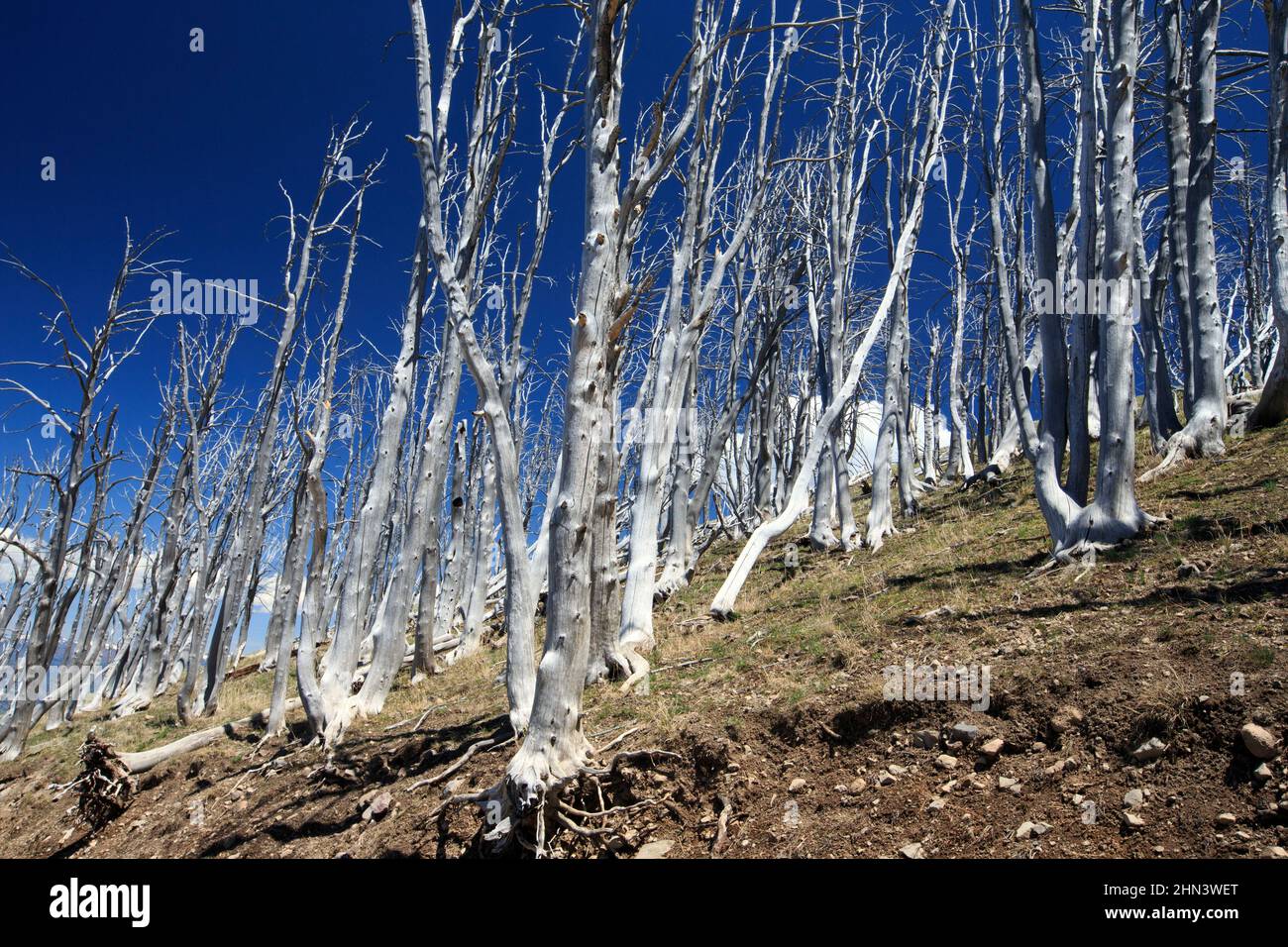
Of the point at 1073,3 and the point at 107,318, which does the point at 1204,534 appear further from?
the point at 107,318

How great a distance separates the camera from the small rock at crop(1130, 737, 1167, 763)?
3023 millimetres

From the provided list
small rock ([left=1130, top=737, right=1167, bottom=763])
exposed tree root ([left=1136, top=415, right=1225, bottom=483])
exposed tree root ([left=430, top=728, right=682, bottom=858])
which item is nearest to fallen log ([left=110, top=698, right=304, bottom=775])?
exposed tree root ([left=430, top=728, right=682, bottom=858])

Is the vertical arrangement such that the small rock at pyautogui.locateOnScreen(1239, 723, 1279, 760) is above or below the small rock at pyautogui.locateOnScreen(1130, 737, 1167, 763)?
above

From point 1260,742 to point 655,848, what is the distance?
2753 millimetres

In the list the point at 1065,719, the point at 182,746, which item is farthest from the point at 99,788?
the point at 1065,719

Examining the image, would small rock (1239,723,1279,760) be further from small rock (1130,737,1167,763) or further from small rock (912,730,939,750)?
small rock (912,730,939,750)

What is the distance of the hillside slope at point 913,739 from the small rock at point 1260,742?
40mm

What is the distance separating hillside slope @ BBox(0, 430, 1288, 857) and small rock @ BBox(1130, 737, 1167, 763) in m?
0.03

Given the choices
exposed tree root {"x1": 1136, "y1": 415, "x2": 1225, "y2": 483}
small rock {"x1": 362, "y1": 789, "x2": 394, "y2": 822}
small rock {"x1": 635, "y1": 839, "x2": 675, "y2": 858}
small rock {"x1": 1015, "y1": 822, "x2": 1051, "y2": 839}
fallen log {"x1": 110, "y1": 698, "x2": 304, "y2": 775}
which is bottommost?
fallen log {"x1": 110, "y1": 698, "x2": 304, "y2": 775}

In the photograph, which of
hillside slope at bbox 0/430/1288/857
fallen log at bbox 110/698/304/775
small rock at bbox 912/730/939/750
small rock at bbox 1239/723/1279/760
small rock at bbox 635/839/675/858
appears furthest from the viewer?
fallen log at bbox 110/698/304/775

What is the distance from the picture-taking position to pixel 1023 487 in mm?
12031
